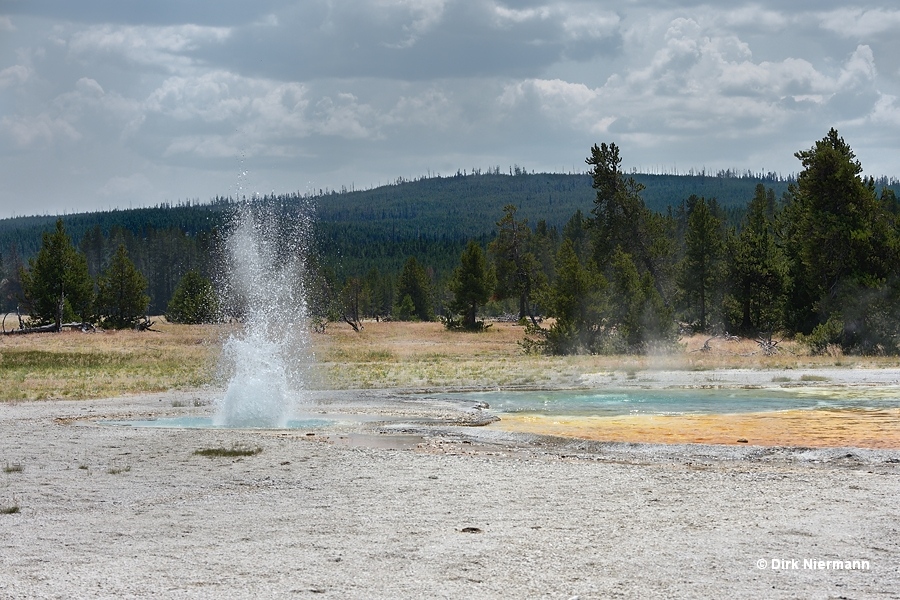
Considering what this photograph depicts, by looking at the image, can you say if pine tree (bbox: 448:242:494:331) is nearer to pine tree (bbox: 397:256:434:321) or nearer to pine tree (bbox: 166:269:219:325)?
pine tree (bbox: 166:269:219:325)

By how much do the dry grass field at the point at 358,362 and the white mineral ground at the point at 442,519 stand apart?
57.6ft

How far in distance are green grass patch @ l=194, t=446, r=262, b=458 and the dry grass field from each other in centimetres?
1627

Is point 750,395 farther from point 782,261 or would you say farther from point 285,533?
point 782,261

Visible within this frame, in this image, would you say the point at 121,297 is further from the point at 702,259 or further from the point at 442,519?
the point at 442,519

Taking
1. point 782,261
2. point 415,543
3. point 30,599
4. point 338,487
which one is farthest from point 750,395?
point 782,261

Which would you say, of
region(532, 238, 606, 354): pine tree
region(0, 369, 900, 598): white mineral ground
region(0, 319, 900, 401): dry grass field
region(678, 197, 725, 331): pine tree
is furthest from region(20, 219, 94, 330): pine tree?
region(0, 369, 900, 598): white mineral ground

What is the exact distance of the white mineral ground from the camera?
358 inches

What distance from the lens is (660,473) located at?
599 inches

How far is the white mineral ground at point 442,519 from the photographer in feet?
29.8

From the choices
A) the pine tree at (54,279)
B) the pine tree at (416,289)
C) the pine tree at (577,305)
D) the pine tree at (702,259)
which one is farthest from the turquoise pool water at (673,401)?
the pine tree at (416,289)

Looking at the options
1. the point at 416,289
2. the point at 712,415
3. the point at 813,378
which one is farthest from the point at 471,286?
the point at 712,415

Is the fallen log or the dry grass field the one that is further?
the fallen log

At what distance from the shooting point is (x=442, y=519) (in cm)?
1198

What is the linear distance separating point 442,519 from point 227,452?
700cm
